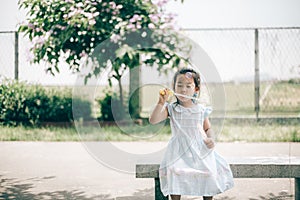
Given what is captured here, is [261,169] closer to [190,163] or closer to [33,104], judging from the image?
[190,163]

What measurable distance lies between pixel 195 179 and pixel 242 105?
5.48 meters

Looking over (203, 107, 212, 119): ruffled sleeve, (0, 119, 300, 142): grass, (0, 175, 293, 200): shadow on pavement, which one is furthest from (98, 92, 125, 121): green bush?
A: (203, 107, 212, 119): ruffled sleeve

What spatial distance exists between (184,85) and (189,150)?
375 millimetres

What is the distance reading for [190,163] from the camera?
8.21 feet

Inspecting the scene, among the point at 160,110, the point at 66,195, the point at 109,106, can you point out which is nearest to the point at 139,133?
the point at 109,106

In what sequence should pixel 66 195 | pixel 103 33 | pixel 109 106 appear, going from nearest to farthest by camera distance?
pixel 66 195 < pixel 103 33 < pixel 109 106

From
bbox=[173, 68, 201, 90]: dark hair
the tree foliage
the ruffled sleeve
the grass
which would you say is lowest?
the grass

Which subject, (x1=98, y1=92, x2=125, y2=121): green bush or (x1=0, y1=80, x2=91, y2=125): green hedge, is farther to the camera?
(x1=98, y1=92, x2=125, y2=121): green bush

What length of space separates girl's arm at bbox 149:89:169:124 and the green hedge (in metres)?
4.78

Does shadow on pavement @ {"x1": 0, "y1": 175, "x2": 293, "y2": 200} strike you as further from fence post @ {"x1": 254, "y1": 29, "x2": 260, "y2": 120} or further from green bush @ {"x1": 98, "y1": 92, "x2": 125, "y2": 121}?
fence post @ {"x1": 254, "y1": 29, "x2": 260, "y2": 120}

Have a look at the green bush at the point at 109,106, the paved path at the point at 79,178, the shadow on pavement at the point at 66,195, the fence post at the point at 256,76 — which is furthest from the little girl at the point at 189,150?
the fence post at the point at 256,76

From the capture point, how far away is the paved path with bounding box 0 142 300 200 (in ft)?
10.8

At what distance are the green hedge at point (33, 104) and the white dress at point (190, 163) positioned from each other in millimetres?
4806

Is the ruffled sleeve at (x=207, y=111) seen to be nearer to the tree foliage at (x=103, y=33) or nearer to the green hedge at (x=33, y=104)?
the tree foliage at (x=103, y=33)
